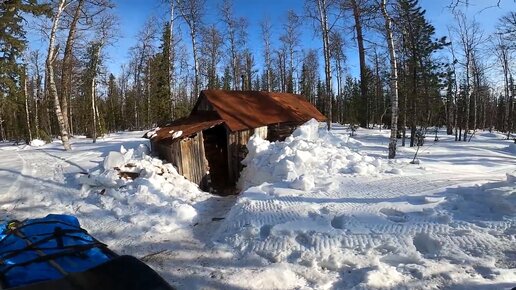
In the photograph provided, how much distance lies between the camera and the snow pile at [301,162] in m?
8.38

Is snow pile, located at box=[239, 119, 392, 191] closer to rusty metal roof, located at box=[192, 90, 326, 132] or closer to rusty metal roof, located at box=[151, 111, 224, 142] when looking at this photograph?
rusty metal roof, located at box=[192, 90, 326, 132]

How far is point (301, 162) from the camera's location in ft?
29.0

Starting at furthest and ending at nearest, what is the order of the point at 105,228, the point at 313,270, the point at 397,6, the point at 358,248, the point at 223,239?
the point at 397,6, the point at 105,228, the point at 223,239, the point at 358,248, the point at 313,270

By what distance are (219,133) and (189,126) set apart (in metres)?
1.79

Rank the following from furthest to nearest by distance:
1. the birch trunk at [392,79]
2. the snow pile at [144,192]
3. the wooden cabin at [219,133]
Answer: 1. the birch trunk at [392,79]
2. the wooden cabin at [219,133]
3. the snow pile at [144,192]

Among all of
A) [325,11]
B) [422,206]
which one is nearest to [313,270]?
[422,206]

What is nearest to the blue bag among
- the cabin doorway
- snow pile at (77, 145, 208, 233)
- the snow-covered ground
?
the snow-covered ground

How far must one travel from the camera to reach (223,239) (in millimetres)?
5863

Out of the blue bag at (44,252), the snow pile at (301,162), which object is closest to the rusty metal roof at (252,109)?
the snow pile at (301,162)

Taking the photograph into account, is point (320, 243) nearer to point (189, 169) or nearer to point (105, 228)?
point (105, 228)

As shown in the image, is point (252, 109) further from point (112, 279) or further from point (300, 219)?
point (112, 279)

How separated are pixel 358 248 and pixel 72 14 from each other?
16887 millimetres

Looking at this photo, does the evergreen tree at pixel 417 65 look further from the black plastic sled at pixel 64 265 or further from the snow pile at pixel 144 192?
the black plastic sled at pixel 64 265

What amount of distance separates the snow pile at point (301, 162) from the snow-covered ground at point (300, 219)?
4 cm
